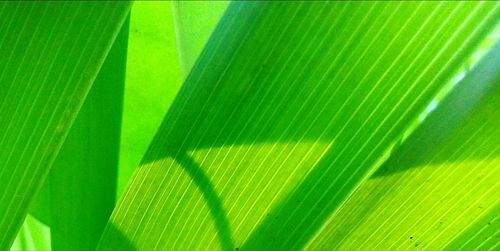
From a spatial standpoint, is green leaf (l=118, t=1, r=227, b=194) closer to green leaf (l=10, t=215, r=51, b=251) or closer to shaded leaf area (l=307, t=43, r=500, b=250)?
green leaf (l=10, t=215, r=51, b=251)

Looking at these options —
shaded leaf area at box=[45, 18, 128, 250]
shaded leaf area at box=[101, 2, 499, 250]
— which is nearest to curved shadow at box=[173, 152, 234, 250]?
shaded leaf area at box=[101, 2, 499, 250]

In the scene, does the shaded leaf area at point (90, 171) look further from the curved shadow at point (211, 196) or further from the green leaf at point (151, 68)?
the curved shadow at point (211, 196)

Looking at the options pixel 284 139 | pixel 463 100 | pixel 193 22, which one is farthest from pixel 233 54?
pixel 193 22

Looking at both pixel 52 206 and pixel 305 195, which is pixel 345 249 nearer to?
pixel 305 195

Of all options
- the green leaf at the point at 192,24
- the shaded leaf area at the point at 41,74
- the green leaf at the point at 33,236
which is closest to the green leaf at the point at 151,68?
the green leaf at the point at 192,24

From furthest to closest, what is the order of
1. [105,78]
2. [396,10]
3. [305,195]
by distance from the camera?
[105,78] → [305,195] → [396,10]

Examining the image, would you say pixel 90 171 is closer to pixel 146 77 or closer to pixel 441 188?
pixel 146 77
